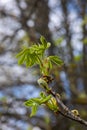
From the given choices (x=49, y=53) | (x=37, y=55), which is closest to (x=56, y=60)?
(x=37, y=55)

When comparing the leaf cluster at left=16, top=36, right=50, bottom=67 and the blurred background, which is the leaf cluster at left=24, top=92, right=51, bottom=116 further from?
the blurred background

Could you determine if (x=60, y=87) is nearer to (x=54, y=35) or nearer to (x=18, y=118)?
(x=18, y=118)

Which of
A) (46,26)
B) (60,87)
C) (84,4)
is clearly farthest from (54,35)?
(60,87)

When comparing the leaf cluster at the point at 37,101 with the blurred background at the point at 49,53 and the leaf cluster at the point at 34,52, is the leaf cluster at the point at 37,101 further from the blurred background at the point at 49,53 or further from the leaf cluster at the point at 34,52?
the blurred background at the point at 49,53

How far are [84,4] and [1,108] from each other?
215 cm

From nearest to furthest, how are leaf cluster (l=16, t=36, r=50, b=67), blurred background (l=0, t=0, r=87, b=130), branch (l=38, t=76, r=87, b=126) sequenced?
1. branch (l=38, t=76, r=87, b=126)
2. leaf cluster (l=16, t=36, r=50, b=67)
3. blurred background (l=0, t=0, r=87, b=130)

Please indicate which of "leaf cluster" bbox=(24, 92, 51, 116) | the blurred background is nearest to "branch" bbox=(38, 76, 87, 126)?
"leaf cluster" bbox=(24, 92, 51, 116)

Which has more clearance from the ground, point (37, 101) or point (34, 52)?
point (34, 52)

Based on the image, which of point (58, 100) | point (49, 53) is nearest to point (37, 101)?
point (58, 100)

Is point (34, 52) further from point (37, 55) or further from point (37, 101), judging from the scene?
point (37, 101)

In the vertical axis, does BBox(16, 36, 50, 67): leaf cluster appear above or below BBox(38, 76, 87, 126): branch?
above

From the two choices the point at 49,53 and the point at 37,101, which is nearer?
the point at 37,101

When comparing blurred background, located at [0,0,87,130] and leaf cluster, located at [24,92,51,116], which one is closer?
leaf cluster, located at [24,92,51,116]

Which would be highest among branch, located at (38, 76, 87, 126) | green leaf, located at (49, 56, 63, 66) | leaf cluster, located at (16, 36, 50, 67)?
leaf cluster, located at (16, 36, 50, 67)
